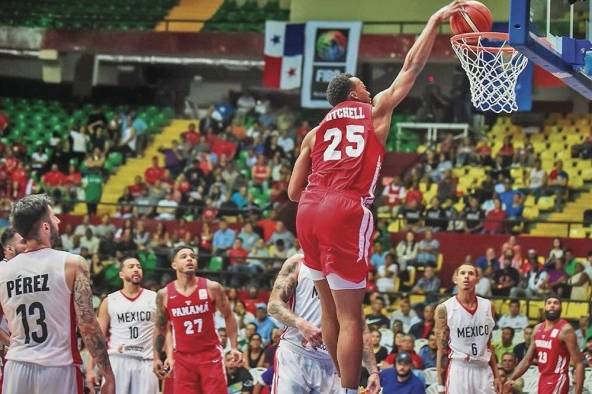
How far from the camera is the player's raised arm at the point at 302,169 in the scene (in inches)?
314

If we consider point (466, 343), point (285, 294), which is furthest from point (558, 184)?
point (285, 294)

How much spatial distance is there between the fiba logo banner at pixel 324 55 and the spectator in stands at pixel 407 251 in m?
6.37

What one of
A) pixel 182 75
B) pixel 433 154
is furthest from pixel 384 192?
pixel 182 75

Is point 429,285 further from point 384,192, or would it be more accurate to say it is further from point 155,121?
point 155,121

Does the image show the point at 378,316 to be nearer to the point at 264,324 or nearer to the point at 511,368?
the point at 264,324

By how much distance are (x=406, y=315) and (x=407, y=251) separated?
2883 millimetres

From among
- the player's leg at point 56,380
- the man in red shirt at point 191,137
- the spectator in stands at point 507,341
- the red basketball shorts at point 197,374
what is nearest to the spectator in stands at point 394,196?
the man in red shirt at point 191,137

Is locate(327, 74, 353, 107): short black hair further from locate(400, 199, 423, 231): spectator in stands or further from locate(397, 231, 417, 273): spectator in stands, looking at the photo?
locate(400, 199, 423, 231): spectator in stands

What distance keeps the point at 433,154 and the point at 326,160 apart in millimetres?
17852

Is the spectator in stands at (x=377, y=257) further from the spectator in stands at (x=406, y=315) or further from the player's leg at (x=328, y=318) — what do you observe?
the player's leg at (x=328, y=318)

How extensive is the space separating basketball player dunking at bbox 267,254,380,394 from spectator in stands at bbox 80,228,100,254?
13229mm

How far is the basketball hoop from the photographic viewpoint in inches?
365

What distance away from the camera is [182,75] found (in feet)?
107

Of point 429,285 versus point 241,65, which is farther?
point 241,65
